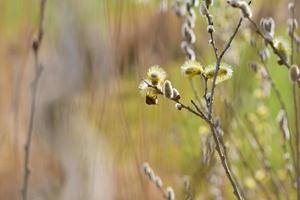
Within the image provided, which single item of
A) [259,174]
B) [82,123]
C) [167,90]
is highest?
[82,123]

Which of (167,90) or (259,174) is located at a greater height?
(259,174)

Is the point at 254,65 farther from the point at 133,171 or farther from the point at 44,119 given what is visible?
the point at 44,119

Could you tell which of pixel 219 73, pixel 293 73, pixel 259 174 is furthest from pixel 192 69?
pixel 259 174

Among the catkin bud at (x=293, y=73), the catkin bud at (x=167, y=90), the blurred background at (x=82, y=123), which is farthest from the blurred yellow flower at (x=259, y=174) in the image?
the catkin bud at (x=167, y=90)

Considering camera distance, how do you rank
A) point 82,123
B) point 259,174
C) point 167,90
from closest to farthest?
point 167,90 < point 259,174 < point 82,123

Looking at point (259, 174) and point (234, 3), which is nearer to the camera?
point (234, 3)

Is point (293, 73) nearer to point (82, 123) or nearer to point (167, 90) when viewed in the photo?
point (167, 90)

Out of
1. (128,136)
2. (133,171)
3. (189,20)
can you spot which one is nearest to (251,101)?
(133,171)

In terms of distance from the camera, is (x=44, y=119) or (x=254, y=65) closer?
(x=254, y=65)

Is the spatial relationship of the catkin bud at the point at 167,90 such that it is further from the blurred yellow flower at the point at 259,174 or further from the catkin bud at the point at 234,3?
the blurred yellow flower at the point at 259,174

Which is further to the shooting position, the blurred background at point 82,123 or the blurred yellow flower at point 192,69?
the blurred background at point 82,123

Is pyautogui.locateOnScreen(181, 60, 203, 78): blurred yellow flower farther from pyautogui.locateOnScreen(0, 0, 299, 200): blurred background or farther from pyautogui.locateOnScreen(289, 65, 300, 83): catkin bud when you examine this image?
pyautogui.locateOnScreen(0, 0, 299, 200): blurred background
